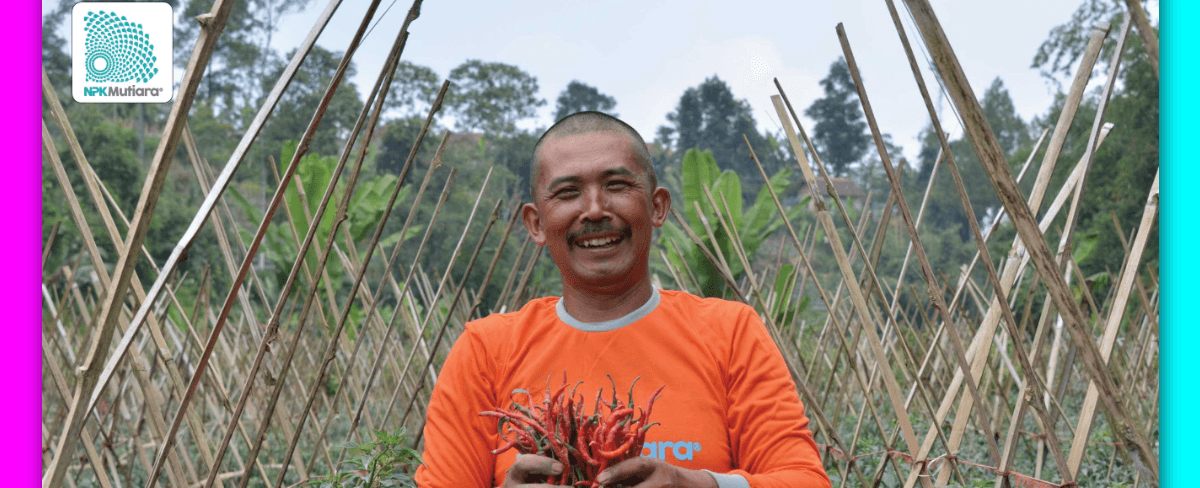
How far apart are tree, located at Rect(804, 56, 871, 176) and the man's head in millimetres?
22049

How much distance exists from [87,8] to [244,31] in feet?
54.0

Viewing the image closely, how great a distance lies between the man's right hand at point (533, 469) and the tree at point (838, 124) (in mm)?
22247

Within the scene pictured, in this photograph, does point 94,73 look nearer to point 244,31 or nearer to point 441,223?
point 441,223

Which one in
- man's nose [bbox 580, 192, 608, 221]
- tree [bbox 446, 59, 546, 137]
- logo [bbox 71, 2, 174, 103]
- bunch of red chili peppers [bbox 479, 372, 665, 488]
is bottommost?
bunch of red chili peppers [bbox 479, 372, 665, 488]

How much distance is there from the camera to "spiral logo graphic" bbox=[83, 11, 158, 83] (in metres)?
1.18

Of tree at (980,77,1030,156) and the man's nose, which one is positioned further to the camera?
tree at (980,77,1030,156)

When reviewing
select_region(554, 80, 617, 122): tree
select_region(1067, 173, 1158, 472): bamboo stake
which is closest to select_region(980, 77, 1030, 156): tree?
select_region(554, 80, 617, 122): tree

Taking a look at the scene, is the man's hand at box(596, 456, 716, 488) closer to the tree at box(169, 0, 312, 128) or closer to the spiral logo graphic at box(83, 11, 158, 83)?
the spiral logo graphic at box(83, 11, 158, 83)

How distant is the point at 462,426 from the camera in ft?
2.73

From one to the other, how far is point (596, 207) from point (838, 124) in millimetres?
24879

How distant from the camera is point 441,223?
48.8 ft
